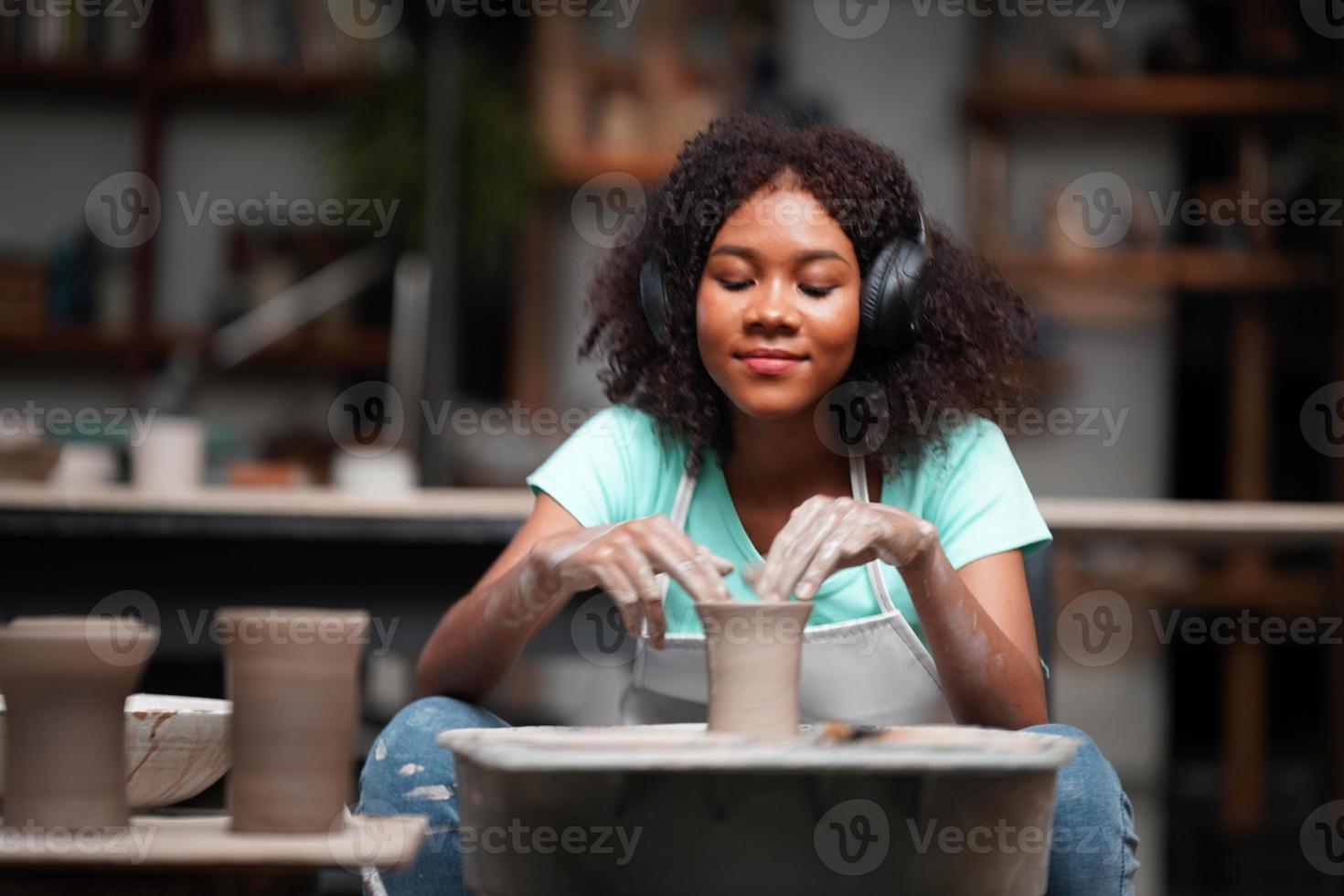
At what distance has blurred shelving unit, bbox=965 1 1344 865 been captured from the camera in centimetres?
453

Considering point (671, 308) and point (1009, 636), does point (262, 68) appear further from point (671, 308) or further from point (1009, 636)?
point (1009, 636)

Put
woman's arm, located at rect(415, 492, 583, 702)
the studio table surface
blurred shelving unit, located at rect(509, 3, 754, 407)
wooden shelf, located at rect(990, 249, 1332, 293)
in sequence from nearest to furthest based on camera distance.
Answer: the studio table surface < woman's arm, located at rect(415, 492, 583, 702) < wooden shelf, located at rect(990, 249, 1332, 293) < blurred shelving unit, located at rect(509, 3, 754, 407)

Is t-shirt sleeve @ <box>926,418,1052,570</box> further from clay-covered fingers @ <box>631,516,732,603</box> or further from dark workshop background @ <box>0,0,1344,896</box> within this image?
dark workshop background @ <box>0,0,1344,896</box>

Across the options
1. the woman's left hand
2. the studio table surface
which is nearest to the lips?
the woman's left hand

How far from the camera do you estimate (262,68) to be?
5.05 metres

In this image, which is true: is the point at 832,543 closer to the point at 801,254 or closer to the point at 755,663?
the point at 755,663

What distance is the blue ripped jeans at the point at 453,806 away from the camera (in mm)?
1455

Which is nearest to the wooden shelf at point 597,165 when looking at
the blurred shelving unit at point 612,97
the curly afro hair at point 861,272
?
the blurred shelving unit at point 612,97

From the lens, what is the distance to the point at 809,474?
75.5 inches

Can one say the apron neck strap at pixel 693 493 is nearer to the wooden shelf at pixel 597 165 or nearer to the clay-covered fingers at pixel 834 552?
the clay-covered fingers at pixel 834 552

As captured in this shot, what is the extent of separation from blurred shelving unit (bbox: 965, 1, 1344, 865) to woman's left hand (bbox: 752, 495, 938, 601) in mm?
3268

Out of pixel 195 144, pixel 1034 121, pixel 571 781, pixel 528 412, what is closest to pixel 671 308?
pixel 571 781

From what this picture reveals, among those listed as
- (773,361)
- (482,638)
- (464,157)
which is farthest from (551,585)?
(464,157)

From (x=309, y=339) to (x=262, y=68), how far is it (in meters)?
0.87
